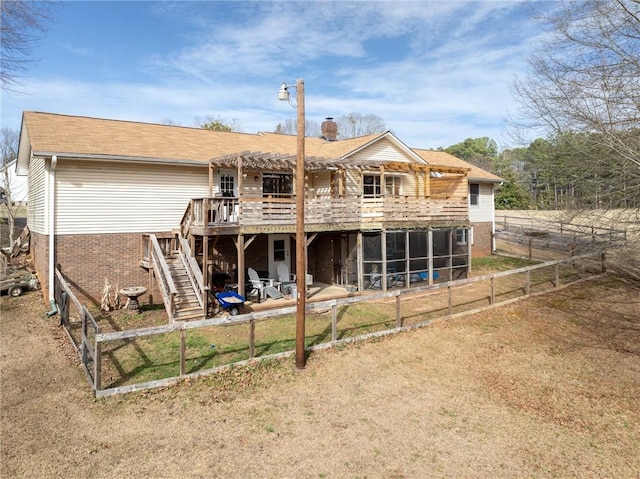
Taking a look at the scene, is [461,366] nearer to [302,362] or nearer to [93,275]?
[302,362]

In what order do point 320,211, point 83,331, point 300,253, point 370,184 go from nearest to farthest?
point 83,331
point 300,253
point 320,211
point 370,184

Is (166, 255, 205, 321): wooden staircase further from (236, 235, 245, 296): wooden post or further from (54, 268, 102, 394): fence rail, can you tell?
(54, 268, 102, 394): fence rail

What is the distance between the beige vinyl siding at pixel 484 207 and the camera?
79.9ft

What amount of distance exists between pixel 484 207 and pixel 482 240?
2010 millimetres

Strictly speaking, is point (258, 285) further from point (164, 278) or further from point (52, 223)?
point (52, 223)

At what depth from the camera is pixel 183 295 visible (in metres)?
12.5

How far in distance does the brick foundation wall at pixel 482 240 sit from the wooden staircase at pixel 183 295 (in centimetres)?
1736

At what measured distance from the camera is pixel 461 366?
30.0 feet

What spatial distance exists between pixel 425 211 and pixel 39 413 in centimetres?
1445

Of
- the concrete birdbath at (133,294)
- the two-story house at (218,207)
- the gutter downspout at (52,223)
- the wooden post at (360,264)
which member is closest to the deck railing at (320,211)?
the two-story house at (218,207)

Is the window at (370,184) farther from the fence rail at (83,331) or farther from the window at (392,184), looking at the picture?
the fence rail at (83,331)

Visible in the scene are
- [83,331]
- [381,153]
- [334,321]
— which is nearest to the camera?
[83,331]

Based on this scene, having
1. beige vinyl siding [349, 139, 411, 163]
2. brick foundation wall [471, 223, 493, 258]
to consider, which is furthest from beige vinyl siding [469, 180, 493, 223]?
beige vinyl siding [349, 139, 411, 163]

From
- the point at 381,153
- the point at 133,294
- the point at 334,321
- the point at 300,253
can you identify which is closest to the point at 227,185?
the point at 133,294
